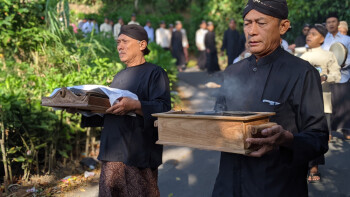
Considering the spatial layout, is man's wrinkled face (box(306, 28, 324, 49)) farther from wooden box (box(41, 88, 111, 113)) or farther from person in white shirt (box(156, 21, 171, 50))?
person in white shirt (box(156, 21, 171, 50))

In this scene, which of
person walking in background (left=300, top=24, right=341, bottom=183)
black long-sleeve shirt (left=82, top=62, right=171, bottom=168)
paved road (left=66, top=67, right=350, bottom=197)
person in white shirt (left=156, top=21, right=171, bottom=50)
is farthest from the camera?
person in white shirt (left=156, top=21, right=171, bottom=50)

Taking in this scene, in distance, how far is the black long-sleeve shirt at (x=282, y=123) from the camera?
2277 mm

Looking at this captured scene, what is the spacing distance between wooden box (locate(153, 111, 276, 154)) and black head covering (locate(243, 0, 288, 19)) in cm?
61

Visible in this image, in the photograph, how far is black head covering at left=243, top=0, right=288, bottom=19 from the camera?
92.8 inches

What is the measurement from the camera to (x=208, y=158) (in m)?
6.87

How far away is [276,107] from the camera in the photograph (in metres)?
2.32

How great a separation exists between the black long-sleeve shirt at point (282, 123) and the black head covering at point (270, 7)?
216mm

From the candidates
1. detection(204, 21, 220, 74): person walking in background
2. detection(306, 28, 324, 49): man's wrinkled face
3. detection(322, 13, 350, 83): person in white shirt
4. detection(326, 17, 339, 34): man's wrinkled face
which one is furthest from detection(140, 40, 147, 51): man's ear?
detection(204, 21, 220, 74): person walking in background

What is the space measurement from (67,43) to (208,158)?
3396 millimetres

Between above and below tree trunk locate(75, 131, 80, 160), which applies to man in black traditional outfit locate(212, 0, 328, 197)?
above

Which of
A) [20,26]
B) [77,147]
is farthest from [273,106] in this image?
[20,26]

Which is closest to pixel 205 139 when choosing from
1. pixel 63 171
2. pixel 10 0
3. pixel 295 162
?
pixel 295 162

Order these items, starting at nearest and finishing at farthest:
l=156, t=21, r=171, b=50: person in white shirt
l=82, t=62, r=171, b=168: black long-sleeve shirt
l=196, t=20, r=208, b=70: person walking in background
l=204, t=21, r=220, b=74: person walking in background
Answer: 1. l=82, t=62, r=171, b=168: black long-sleeve shirt
2. l=204, t=21, r=220, b=74: person walking in background
3. l=196, t=20, r=208, b=70: person walking in background
4. l=156, t=21, r=171, b=50: person in white shirt

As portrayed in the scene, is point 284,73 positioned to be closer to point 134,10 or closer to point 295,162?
point 295,162
